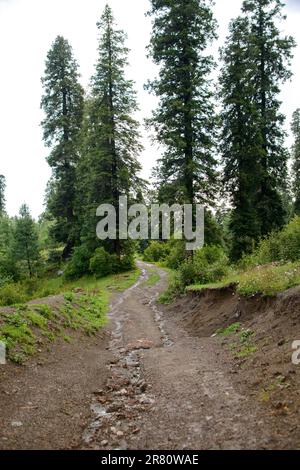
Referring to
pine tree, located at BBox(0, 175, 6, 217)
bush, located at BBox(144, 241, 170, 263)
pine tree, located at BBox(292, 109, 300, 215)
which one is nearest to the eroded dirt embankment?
pine tree, located at BBox(292, 109, 300, 215)

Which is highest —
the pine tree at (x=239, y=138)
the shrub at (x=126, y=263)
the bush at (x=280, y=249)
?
the pine tree at (x=239, y=138)

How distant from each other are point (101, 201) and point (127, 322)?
1780 cm

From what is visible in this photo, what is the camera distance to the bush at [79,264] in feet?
113

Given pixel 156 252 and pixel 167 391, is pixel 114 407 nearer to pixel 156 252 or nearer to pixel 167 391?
pixel 167 391

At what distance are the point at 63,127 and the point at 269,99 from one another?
22.8 m

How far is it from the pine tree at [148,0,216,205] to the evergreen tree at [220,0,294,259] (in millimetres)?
3493

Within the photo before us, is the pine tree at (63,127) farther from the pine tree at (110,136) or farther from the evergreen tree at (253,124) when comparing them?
the evergreen tree at (253,124)

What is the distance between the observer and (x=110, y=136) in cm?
3256

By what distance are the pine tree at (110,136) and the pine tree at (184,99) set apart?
9829mm

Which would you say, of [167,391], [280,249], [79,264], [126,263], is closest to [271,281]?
[280,249]

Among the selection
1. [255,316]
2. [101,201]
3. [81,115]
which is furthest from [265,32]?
[255,316]

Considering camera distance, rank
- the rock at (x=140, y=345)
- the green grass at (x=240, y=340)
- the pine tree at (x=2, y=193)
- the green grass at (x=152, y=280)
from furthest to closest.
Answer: the pine tree at (x=2, y=193), the green grass at (x=152, y=280), the rock at (x=140, y=345), the green grass at (x=240, y=340)

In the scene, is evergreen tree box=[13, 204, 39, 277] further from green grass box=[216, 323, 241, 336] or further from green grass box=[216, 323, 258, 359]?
green grass box=[216, 323, 258, 359]

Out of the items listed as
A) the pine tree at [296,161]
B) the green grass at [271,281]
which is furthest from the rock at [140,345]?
the pine tree at [296,161]
